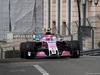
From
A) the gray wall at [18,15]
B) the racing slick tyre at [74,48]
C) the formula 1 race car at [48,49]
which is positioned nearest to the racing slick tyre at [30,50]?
the formula 1 race car at [48,49]

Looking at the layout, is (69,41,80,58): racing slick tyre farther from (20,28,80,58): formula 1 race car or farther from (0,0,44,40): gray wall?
(0,0,44,40): gray wall

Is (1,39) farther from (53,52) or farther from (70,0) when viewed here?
(53,52)

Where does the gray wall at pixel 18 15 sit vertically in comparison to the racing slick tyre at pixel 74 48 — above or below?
above

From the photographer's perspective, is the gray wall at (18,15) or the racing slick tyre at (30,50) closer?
the racing slick tyre at (30,50)

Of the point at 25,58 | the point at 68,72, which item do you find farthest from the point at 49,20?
the point at 68,72

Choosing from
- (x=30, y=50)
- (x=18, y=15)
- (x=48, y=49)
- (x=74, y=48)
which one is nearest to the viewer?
(x=48, y=49)

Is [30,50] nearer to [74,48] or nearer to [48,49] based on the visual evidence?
[48,49]

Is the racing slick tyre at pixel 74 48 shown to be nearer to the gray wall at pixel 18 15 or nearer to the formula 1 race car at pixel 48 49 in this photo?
the formula 1 race car at pixel 48 49

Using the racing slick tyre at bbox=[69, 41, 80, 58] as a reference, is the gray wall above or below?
above

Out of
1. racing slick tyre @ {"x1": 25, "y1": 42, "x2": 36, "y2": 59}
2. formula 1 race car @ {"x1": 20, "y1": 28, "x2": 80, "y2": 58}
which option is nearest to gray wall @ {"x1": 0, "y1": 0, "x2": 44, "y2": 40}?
formula 1 race car @ {"x1": 20, "y1": 28, "x2": 80, "y2": 58}

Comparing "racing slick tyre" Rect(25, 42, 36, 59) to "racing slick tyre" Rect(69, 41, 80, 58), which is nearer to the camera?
"racing slick tyre" Rect(25, 42, 36, 59)

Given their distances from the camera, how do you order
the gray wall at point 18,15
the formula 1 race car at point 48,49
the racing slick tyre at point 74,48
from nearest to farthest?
the formula 1 race car at point 48,49 < the racing slick tyre at point 74,48 < the gray wall at point 18,15

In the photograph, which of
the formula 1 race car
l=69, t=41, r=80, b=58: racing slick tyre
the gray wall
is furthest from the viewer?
the gray wall

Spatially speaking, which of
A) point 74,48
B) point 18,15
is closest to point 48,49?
point 74,48
